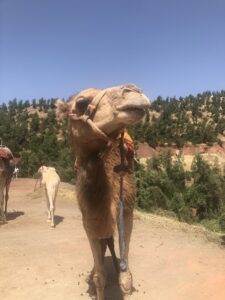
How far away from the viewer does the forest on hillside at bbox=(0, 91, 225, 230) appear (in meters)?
20.6

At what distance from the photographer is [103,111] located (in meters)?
3.82

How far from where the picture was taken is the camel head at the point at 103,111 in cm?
342

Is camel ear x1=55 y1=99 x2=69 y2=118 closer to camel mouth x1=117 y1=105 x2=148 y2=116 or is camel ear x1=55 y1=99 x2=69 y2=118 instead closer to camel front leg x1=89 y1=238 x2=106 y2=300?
camel mouth x1=117 y1=105 x2=148 y2=116

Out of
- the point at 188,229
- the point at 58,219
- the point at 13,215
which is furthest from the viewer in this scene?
the point at 13,215

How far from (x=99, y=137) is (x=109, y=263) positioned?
4491mm

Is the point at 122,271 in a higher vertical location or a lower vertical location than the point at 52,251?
higher

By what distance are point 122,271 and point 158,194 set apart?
16246 millimetres

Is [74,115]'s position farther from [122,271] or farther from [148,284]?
[148,284]

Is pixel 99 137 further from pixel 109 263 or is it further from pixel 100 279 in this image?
pixel 109 263

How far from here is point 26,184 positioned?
24.4 m

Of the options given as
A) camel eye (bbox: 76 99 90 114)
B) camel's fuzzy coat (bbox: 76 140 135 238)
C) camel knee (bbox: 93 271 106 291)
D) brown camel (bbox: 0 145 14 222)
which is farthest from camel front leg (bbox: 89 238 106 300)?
brown camel (bbox: 0 145 14 222)

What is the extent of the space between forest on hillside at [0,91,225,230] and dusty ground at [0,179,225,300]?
255 cm

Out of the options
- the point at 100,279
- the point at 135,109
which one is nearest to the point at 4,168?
the point at 100,279

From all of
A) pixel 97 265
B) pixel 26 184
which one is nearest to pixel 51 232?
pixel 97 265
